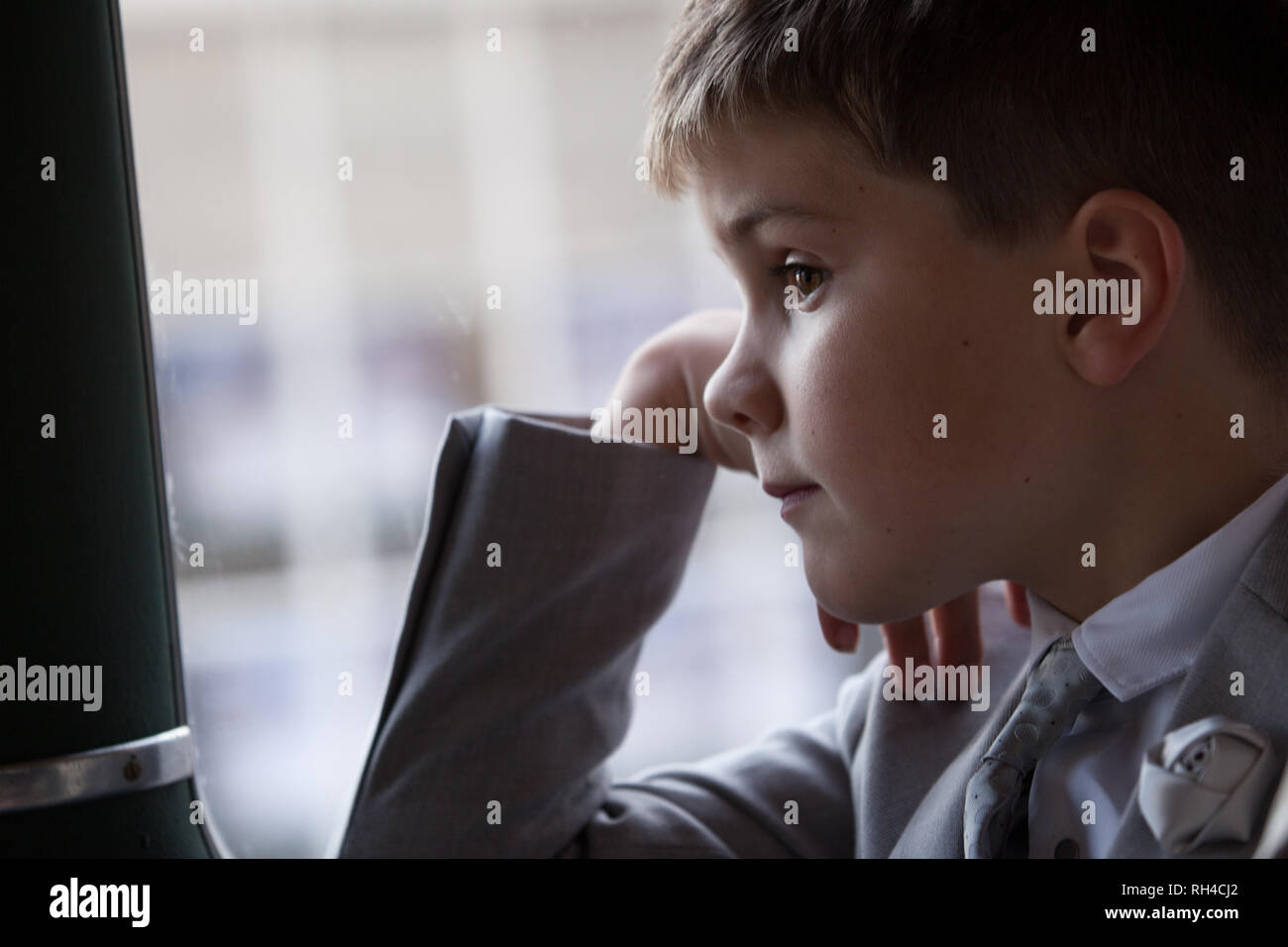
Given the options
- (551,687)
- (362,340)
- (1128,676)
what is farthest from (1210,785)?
(362,340)

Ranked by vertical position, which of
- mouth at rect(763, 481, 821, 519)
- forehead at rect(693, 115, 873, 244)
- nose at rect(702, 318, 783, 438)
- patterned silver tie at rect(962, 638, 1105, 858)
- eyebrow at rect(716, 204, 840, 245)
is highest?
forehead at rect(693, 115, 873, 244)

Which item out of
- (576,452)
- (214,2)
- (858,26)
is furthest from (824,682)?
(214,2)

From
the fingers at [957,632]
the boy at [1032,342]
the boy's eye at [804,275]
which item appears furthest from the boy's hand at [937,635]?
the boy's eye at [804,275]

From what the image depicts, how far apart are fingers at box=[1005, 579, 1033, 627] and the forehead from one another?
35 cm

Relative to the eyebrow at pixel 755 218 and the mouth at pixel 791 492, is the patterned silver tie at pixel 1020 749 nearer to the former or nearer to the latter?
the mouth at pixel 791 492

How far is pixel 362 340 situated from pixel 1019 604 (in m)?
0.73

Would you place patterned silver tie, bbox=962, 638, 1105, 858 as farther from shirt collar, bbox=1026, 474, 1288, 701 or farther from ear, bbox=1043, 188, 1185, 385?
ear, bbox=1043, 188, 1185, 385

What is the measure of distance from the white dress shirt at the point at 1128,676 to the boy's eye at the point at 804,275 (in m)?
0.24

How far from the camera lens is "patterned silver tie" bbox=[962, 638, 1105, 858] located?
0.65 meters

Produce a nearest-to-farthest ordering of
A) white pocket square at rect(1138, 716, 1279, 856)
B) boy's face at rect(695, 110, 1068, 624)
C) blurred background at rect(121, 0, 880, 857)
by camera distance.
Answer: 1. white pocket square at rect(1138, 716, 1279, 856)
2. boy's face at rect(695, 110, 1068, 624)
3. blurred background at rect(121, 0, 880, 857)

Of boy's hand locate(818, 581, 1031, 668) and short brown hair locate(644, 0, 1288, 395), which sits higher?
short brown hair locate(644, 0, 1288, 395)

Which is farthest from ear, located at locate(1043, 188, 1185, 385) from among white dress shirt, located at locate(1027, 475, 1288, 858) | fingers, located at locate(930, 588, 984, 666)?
fingers, located at locate(930, 588, 984, 666)

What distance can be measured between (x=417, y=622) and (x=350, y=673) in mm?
206

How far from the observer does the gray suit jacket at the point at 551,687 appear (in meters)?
0.80
